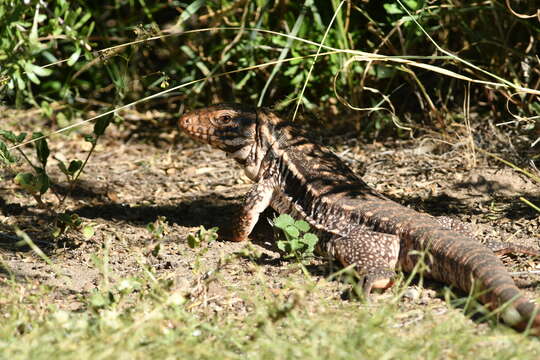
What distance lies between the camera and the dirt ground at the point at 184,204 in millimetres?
4859

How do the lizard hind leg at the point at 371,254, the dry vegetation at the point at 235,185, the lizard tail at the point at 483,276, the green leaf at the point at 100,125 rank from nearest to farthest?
1. the dry vegetation at the point at 235,185
2. the lizard tail at the point at 483,276
3. the lizard hind leg at the point at 371,254
4. the green leaf at the point at 100,125

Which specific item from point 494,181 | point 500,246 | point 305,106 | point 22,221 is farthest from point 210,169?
point 500,246

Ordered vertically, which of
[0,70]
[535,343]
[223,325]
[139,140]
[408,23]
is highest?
[408,23]

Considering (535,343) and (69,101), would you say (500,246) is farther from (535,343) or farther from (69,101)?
(69,101)

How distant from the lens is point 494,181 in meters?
5.97

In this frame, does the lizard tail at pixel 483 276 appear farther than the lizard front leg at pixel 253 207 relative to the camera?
No

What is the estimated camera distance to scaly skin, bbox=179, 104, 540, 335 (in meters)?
4.22

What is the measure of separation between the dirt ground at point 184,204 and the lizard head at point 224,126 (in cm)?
61

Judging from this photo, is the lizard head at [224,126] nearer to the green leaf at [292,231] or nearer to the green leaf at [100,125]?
the green leaf at [100,125]

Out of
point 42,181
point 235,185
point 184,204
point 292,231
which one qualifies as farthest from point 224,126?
point 42,181

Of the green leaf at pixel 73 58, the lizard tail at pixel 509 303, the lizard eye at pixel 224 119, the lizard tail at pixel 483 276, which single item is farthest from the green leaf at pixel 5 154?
the lizard tail at pixel 509 303

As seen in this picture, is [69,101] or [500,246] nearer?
[500,246]

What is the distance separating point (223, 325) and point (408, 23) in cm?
377

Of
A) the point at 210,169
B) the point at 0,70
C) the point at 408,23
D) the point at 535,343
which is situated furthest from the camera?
the point at 210,169
